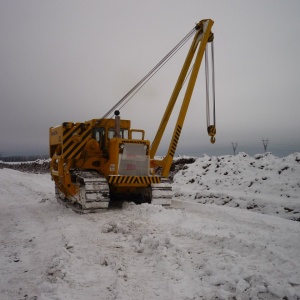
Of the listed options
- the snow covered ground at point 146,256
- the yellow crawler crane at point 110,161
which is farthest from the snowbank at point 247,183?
the yellow crawler crane at point 110,161

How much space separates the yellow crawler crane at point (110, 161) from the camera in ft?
34.5

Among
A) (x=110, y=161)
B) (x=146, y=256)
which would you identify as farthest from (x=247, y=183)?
(x=146, y=256)

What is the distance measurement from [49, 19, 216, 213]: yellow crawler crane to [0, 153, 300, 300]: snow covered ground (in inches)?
32.7

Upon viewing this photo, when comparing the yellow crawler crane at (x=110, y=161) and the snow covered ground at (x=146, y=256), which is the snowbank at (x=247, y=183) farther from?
the yellow crawler crane at (x=110, y=161)

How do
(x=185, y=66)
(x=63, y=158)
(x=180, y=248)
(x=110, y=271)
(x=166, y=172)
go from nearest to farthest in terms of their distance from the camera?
1. (x=110, y=271)
2. (x=180, y=248)
3. (x=63, y=158)
4. (x=166, y=172)
5. (x=185, y=66)

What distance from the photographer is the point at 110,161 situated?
11047 millimetres

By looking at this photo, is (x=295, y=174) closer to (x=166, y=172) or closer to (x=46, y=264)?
(x=166, y=172)

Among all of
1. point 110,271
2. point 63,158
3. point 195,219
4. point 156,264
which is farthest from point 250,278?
point 63,158

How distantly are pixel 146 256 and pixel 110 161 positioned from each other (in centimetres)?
592

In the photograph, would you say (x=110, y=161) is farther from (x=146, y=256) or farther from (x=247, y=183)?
(x=247, y=183)

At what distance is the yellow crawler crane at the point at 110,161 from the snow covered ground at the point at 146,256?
830 mm

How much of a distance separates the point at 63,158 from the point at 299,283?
29.0 feet

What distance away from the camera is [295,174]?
13727 millimetres

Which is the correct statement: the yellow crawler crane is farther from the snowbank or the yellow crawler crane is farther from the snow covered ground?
the snowbank
